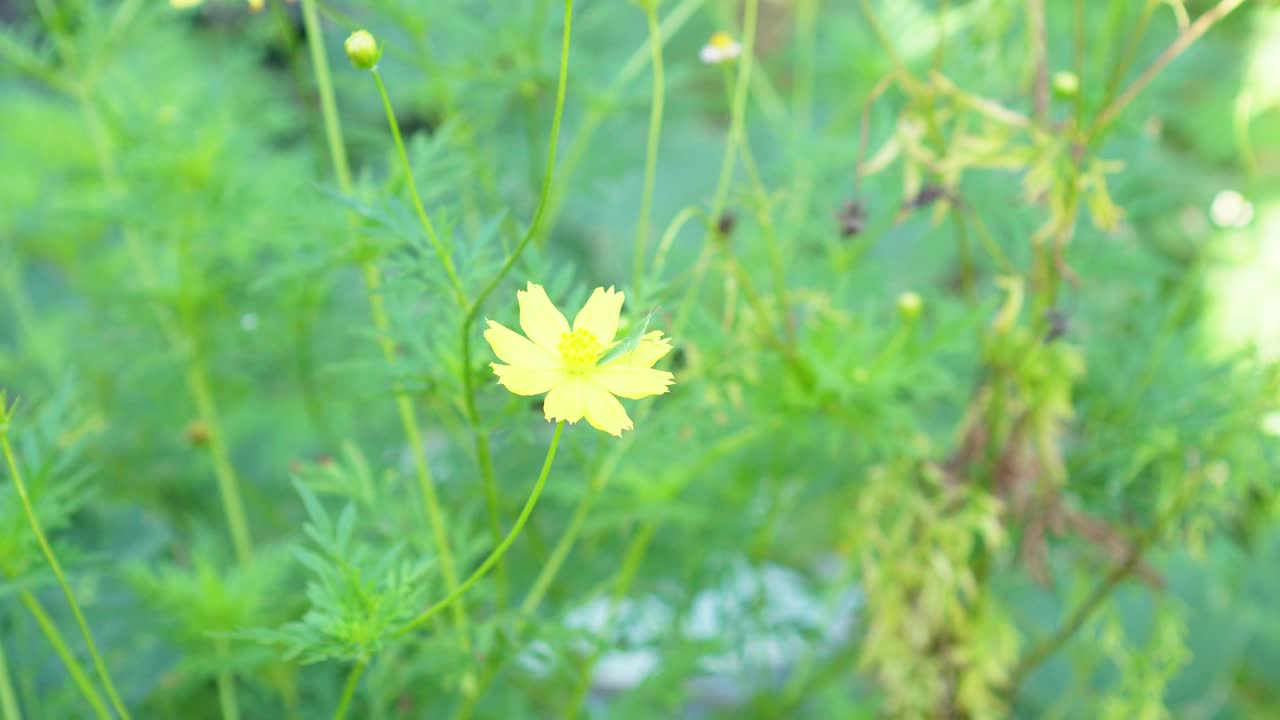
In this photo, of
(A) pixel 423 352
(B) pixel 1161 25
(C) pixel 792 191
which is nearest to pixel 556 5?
(C) pixel 792 191

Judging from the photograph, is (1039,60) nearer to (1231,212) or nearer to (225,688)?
(1231,212)

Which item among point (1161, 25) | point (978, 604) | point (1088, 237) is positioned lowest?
point (978, 604)

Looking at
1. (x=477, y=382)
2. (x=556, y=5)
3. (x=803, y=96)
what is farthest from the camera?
(x=803, y=96)

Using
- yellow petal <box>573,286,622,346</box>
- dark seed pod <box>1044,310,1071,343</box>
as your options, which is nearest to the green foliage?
dark seed pod <box>1044,310,1071,343</box>

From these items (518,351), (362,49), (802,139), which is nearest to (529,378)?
(518,351)

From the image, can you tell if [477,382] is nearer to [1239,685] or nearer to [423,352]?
[423,352]

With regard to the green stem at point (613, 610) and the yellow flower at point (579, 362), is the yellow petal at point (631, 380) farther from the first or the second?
the green stem at point (613, 610)

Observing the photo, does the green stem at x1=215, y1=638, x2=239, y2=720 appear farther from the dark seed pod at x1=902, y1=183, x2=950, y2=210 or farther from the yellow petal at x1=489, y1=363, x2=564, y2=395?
the dark seed pod at x1=902, y1=183, x2=950, y2=210

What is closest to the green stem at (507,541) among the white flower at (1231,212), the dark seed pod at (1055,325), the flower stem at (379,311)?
the flower stem at (379,311)
